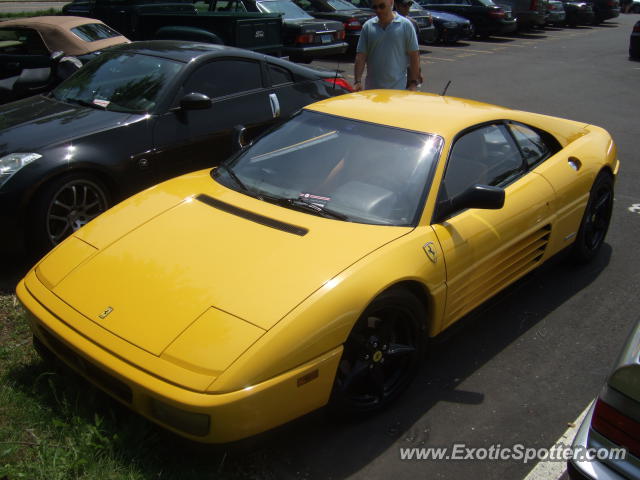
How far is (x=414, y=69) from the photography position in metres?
6.14

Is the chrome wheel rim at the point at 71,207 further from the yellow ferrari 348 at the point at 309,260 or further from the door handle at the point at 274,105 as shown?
the door handle at the point at 274,105

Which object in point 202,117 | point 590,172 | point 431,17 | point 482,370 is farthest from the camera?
point 431,17

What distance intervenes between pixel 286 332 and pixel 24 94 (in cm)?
597

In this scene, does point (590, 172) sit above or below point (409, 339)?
above

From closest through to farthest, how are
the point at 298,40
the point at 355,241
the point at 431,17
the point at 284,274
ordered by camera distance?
the point at 284,274, the point at 355,241, the point at 298,40, the point at 431,17

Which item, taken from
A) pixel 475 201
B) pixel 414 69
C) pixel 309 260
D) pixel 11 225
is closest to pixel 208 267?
pixel 309 260

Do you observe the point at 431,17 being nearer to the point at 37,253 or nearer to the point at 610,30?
the point at 610,30

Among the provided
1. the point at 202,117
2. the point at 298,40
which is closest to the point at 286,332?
the point at 202,117

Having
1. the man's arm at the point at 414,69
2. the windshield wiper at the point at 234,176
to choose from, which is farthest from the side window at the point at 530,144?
the man's arm at the point at 414,69

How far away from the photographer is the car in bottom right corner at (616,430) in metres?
2.23

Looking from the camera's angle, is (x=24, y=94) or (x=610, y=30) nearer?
(x=24, y=94)

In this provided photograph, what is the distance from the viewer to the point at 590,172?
4.51 m

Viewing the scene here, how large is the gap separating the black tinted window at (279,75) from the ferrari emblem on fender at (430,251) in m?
3.40

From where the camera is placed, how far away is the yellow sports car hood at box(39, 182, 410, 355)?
278 cm
